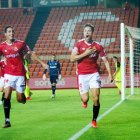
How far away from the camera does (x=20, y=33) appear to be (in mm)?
37656

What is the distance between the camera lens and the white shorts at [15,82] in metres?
9.12

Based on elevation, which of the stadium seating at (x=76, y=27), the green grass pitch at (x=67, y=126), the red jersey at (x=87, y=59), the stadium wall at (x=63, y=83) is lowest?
the stadium wall at (x=63, y=83)

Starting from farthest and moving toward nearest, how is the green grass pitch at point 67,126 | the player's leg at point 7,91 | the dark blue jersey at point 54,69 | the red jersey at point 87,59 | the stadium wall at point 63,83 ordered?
1. the stadium wall at point 63,83
2. the dark blue jersey at point 54,69
3. the player's leg at point 7,91
4. the red jersey at point 87,59
5. the green grass pitch at point 67,126

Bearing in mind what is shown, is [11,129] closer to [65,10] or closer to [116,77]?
[116,77]

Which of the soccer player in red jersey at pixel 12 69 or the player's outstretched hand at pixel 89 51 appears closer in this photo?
the player's outstretched hand at pixel 89 51

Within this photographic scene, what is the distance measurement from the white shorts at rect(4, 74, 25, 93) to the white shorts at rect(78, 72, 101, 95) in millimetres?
1252

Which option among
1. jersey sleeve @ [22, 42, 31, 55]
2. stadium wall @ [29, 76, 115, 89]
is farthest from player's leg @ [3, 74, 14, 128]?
stadium wall @ [29, 76, 115, 89]

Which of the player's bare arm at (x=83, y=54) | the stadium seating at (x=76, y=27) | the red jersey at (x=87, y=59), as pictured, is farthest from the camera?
the stadium seating at (x=76, y=27)

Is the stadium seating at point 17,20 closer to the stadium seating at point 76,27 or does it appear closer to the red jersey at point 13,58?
the stadium seating at point 76,27

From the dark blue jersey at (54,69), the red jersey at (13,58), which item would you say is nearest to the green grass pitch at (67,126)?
the red jersey at (13,58)

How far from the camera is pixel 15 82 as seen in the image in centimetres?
922

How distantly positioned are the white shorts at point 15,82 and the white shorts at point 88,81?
1252 millimetres

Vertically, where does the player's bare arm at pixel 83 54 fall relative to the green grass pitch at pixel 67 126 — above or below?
above

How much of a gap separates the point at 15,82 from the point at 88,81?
5.20 ft
